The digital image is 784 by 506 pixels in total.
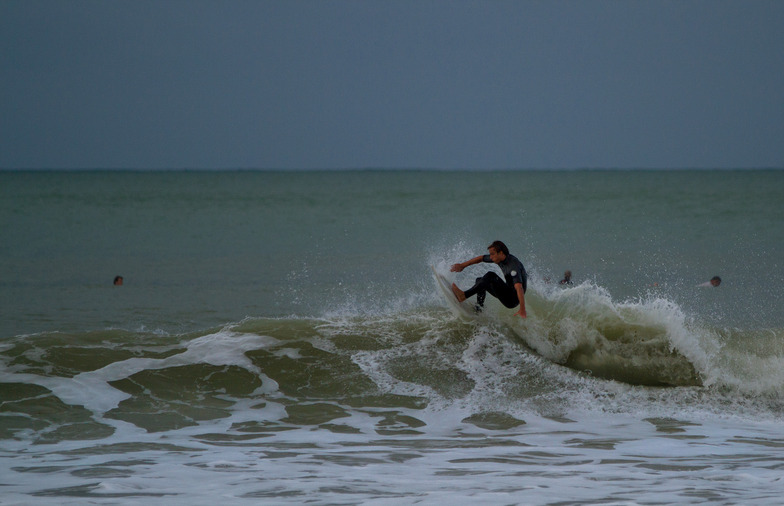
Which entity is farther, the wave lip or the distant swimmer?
the distant swimmer

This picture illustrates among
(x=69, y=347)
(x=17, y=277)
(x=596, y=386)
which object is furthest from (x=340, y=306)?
(x=17, y=277)

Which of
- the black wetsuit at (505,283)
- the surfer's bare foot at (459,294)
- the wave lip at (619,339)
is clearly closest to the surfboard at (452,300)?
the surfer's bare foot at (459,294)

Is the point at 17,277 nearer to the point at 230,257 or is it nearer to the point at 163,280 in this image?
the point at 163,280

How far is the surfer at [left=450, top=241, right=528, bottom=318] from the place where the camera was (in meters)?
11.7

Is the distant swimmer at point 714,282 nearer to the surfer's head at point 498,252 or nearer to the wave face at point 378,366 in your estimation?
the wave face at point 378,366

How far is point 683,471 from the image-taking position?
7.63 m

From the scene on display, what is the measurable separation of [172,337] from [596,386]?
653 centimetres

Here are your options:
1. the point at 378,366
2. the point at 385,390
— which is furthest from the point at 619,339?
the point at 385,390

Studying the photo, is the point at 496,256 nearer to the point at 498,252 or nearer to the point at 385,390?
the point at 498,252

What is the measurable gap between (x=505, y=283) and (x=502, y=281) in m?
0.05

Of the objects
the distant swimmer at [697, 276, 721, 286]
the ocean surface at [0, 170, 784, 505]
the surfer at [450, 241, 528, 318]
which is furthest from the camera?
the distant swimmer at [697, 276, 721, 286]

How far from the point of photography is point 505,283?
12242 mm

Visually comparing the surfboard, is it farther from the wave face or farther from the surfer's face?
the surfer's face

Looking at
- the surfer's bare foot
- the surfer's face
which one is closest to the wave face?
the surfer's bare foot
